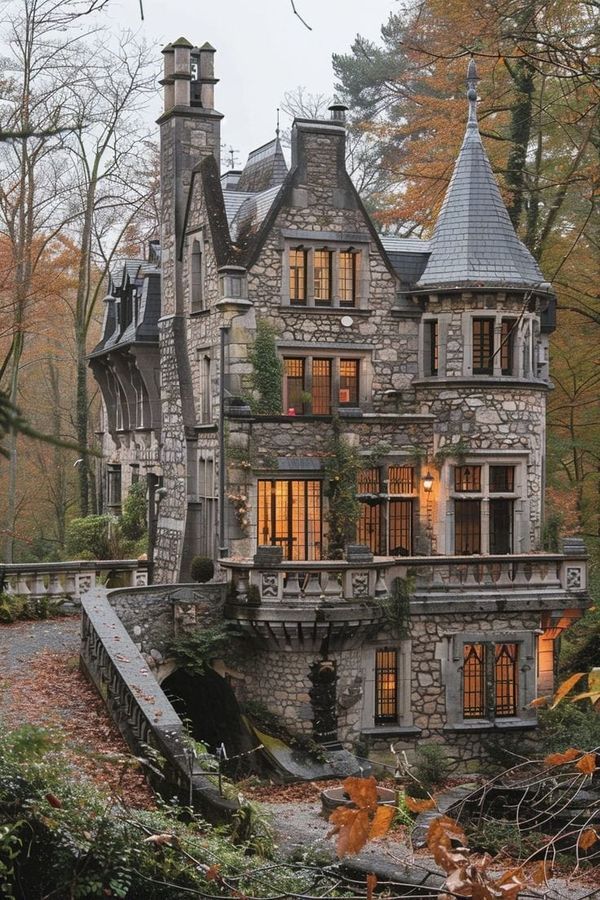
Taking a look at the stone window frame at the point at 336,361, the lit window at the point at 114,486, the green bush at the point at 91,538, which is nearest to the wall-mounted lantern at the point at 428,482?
the stone window frame at the point at 336,361

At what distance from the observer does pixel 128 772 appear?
12.2 metres

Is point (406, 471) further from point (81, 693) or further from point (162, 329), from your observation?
point (81, 693)

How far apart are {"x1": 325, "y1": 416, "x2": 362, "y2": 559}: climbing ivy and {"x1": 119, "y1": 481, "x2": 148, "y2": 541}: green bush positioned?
671cm

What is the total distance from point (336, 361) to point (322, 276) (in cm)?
177

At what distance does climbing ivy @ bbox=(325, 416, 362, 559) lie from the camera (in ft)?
77.3

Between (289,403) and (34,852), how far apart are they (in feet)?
51.9

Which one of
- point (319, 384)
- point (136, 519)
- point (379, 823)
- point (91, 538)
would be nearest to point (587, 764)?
point (379, 823)

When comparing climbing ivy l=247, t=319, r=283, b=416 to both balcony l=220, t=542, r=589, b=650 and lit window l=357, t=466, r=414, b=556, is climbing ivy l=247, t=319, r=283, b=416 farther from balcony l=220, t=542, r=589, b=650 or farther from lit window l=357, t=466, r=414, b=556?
balcony l=220, t=542, r=589, b=650

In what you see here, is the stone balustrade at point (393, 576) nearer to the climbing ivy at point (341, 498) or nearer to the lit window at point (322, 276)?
the climbing ivy at point (341, 498)

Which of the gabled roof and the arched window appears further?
the gabled roof

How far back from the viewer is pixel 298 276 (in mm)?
24359

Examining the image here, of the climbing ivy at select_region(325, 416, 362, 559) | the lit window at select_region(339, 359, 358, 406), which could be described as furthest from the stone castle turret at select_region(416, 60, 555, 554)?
the climbing ivy at select_region(325, 416, 362, 559)

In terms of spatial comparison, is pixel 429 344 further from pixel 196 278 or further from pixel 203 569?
pixel 203 569

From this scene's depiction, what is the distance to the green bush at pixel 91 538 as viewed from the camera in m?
28.2
